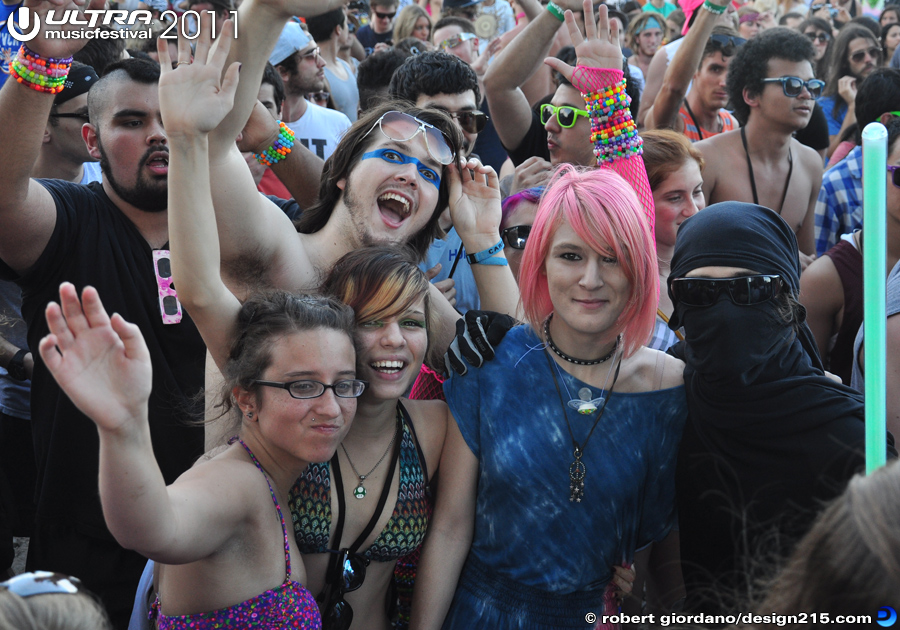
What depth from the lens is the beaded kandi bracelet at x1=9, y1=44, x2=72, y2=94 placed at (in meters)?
2.36

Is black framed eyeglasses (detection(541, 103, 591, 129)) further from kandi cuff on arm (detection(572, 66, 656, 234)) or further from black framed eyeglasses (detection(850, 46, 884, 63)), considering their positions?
black framed eyeglasses (detection(850, 46, 884, 63))

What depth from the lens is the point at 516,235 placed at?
10.7ft

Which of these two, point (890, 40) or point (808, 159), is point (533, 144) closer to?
point (808, 159)

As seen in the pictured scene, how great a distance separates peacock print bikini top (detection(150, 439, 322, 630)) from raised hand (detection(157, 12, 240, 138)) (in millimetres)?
1057

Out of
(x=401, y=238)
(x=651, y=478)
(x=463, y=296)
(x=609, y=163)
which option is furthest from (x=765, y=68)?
(x=651, y=478)

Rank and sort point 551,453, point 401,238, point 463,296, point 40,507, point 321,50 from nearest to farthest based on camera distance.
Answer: point 551,453
point 40,507
point 401,238
point 463,296
point 321,50

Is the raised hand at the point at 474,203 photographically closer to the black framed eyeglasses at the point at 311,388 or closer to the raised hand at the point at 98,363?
the black framed eyeglasses at the point at 311,388

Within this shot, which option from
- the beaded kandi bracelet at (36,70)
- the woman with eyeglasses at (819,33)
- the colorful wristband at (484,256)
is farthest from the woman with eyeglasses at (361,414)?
the woman with eyeglasses at (819,33)

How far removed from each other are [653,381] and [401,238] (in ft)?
3.46

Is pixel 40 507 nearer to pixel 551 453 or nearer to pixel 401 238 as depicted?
pixel 401 238

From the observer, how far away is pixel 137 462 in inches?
60.7

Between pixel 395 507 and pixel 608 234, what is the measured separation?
3.16 ft

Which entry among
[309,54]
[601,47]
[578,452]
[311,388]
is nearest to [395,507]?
[311,388]

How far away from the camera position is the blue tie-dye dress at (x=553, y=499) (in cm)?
227
